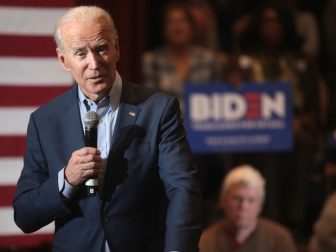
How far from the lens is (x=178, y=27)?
5441mm

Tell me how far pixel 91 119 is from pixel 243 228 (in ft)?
7.47

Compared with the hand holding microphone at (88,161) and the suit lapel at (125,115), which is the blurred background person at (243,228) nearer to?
the suit lapel at (125,115)

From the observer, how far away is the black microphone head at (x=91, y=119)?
2.26 meters

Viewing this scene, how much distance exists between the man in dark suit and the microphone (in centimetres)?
3

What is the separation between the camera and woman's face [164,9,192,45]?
5.41 meters

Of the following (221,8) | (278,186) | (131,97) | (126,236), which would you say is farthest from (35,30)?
(221,8)

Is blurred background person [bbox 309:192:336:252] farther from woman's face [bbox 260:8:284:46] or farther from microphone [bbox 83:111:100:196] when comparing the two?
microphone [bbox 83:111:100:196]

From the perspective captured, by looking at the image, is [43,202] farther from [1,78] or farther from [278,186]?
[278,186]

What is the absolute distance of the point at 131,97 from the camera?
8.05 feet

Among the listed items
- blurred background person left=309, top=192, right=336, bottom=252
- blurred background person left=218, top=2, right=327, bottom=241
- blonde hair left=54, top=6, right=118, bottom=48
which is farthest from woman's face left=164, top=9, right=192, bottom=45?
blonde hair left=54, top=6, right=118, bottom=48

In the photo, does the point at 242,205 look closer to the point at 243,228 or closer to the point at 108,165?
the point at 243,228

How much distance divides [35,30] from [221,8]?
332 centimetres

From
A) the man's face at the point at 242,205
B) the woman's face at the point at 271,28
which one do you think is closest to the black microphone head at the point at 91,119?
the man's face at the point at 242,205

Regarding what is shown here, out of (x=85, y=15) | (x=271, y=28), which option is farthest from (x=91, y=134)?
(x=271, y=28)
